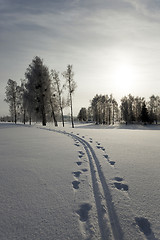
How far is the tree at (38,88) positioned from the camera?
19.0 m

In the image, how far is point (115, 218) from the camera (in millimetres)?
1767

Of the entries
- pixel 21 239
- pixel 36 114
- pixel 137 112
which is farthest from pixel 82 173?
pixel 137 112

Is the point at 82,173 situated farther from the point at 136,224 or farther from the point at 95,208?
the point at 136,224

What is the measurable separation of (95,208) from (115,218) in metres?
0.32

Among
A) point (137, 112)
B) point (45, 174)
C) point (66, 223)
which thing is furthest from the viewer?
point (137, 112)

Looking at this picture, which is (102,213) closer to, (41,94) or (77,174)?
(77,174)

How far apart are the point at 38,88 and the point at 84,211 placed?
19564mm

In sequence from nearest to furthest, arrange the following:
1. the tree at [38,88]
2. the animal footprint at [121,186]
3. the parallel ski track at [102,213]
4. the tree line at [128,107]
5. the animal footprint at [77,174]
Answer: the parallel ski track at [102,213], the animal footprint at [121,186], the animal footprint at [77,174], the tree at [38,88], the tree line at [128,107]

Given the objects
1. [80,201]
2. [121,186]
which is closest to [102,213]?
[80,201]

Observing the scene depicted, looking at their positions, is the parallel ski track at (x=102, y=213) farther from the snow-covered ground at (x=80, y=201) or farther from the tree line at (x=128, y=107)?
the tree line at (x=128, y=107)

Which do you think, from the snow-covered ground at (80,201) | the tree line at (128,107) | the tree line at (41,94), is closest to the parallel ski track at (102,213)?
the snow-covered ground at (80,201)

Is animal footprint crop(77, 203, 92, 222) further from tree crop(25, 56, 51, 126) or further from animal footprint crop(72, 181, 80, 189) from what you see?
tree crop(25, 56, 51, 126)

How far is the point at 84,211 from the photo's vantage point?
1909 mm

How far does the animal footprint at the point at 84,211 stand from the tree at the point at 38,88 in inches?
695
